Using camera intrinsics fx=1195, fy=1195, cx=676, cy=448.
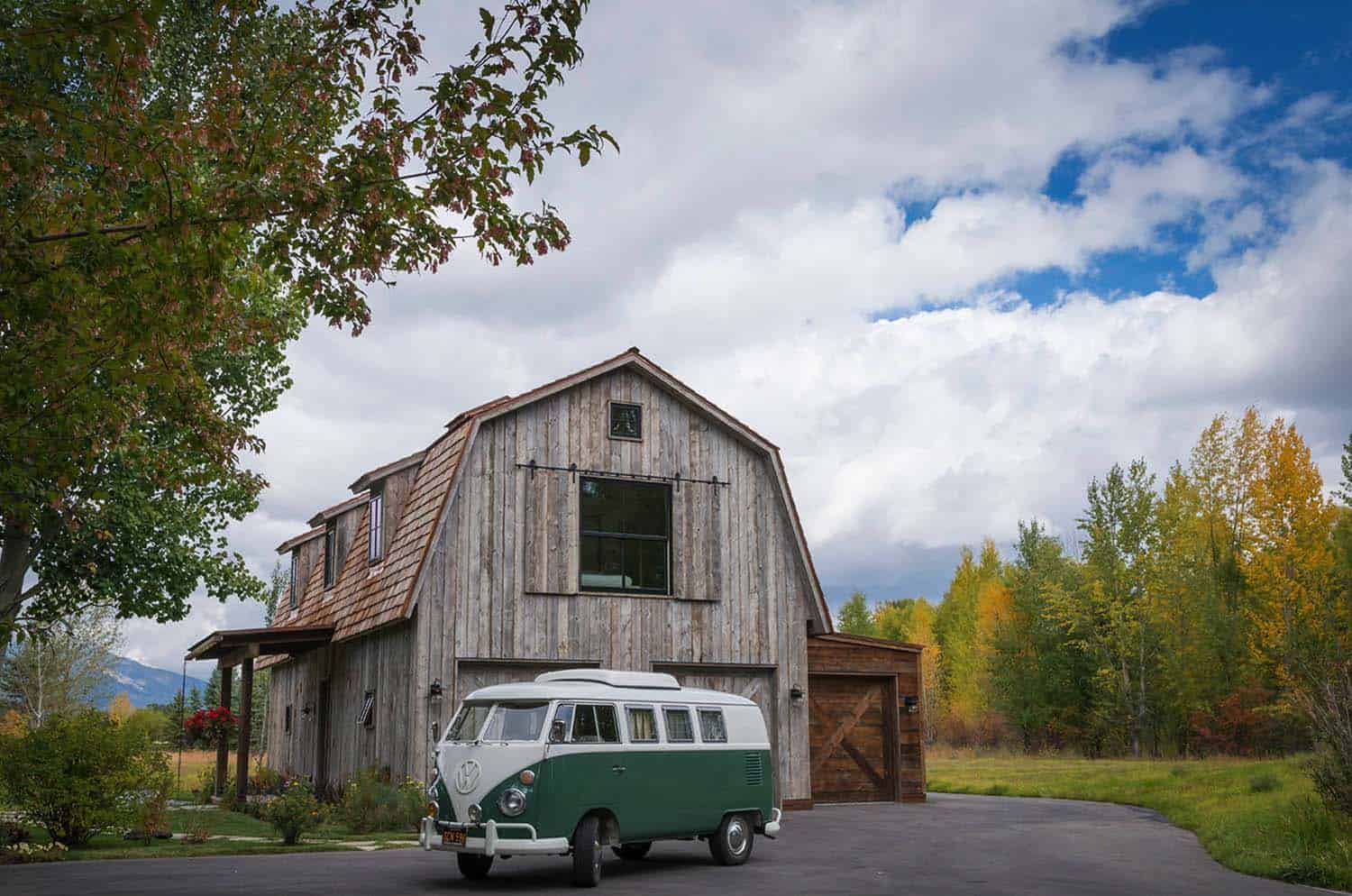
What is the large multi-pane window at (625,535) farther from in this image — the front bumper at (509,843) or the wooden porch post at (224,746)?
the wooden porch post at (224,746)

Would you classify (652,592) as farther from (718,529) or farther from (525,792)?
(525,792)

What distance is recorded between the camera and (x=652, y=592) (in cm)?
2103

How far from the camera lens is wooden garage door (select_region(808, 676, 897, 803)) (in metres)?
24.0

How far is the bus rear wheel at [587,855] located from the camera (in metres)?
11.6

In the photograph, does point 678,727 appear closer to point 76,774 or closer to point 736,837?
point 736,837

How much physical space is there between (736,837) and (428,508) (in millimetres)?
8550

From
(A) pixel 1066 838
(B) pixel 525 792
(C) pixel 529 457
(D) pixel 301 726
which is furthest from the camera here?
(D) pixel 301 726

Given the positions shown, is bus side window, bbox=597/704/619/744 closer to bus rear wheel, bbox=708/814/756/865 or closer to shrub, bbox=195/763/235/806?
bus rear wheel, bbox=708/814/756/865

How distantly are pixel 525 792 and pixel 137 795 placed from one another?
22.1 ft

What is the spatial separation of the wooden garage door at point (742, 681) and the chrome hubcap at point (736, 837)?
7.03 m

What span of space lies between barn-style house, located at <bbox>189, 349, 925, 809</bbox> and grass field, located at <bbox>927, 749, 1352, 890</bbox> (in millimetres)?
5394

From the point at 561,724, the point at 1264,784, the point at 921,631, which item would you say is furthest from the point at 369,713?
the point at 921,631

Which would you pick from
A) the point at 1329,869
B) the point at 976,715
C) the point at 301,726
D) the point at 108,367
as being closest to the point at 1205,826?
the point at 1329,869

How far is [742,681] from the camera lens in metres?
21.8
